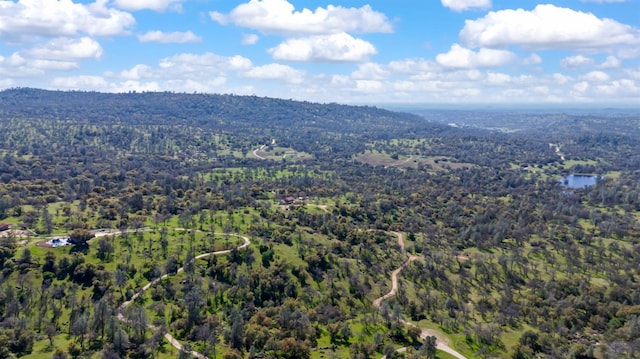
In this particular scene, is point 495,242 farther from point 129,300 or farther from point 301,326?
point 129,300

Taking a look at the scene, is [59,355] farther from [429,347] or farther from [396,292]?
[396,292]

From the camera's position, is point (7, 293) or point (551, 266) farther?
point (551, 266)

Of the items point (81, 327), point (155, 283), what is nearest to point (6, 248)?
point (155, 283)

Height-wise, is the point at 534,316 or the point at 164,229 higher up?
the point at 164,229

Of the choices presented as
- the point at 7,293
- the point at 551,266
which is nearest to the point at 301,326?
the point at 7,293

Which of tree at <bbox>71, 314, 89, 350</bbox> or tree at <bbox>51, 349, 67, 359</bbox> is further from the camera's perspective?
tree at <bbox>71, 314, 89, 350</bbox>

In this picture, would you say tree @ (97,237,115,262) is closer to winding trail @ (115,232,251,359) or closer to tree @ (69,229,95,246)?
tree @ (69,229,95,246)

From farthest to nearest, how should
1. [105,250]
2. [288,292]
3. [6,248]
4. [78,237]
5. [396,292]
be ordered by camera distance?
[78,237] < [105,250] < [396,292] < [288,292] < [6,248]

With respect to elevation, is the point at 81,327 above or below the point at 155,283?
above

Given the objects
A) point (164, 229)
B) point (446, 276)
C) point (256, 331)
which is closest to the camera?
point (256, 331)

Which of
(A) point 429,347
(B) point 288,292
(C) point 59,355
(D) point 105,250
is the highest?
(D) point 105,250

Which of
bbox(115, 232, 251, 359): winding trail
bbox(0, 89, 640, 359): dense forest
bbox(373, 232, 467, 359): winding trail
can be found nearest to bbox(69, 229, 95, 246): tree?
bbox(0, 89, 640, 359): dense forest
